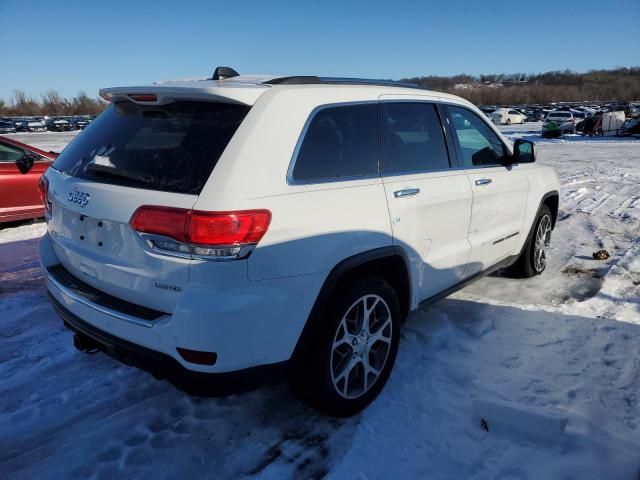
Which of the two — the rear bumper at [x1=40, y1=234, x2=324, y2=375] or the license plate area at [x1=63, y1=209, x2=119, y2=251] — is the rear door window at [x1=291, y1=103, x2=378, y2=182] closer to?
the rear bumper at [x1=40, y1=234, x2=324, y2=375]

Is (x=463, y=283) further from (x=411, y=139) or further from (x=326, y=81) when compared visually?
(x=326, y=81)

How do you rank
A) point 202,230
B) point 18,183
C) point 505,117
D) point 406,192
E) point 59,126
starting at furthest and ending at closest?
point 505,117 → point 59,126 → point 18,183 → point 406,192 → point 202,230

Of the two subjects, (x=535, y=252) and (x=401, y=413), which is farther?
(x=535, y=252)

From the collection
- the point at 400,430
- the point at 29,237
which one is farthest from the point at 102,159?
the point at 29,237

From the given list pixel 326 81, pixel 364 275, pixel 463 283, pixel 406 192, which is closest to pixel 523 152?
Answer: pixel 463 283

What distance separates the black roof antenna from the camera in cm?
299

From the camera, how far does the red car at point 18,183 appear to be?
22.4ft

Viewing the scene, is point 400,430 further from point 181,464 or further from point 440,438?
point 181,464

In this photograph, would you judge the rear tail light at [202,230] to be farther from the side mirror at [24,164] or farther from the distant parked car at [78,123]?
the distant parked car at [78,123]

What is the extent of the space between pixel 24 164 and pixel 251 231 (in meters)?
6.24

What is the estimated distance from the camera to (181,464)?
98.0 inches

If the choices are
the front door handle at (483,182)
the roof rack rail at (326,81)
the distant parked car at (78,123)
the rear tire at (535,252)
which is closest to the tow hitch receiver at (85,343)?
the roof rack rail at (326,81)

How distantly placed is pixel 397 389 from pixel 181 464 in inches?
53.4

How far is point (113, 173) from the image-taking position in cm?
251
